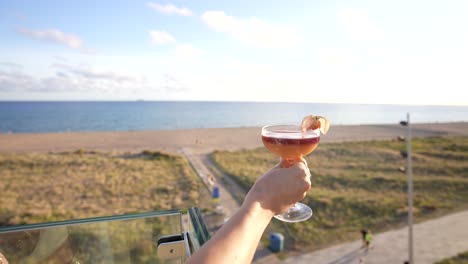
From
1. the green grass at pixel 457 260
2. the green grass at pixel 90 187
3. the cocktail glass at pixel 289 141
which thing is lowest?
the green grass at pixel 457 260

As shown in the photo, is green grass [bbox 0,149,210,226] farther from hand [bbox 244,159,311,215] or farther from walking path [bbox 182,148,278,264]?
hand [bbox 244,159,311,215]

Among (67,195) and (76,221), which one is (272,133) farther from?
(67,195)

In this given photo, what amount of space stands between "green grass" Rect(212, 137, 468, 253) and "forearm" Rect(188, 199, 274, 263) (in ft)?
37.3

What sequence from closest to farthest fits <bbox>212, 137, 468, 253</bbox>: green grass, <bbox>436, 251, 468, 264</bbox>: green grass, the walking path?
<bbox>436, 251, 468, 264</bbox>: green grass → the walking path → <bbox>212, 137, 468, 253</bbox>: green grass

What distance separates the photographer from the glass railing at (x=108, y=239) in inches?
75.5

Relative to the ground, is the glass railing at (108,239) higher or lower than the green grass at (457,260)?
higher

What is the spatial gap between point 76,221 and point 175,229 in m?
0.67

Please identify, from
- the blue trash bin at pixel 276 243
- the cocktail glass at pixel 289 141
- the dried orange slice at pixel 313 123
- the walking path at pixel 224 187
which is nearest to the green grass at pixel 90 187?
the walking path at pixel 224 187

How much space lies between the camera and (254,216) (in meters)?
1.06

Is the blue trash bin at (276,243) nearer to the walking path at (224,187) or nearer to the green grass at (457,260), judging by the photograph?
the walking path at (224,187)

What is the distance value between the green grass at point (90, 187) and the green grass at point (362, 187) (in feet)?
14.7

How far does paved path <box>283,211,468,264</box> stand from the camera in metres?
10.6

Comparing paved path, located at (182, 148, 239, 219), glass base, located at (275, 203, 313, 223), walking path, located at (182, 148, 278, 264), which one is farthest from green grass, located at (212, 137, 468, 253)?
glass base, located at (275, 203, 313, 223)

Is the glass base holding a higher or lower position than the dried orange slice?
lower
